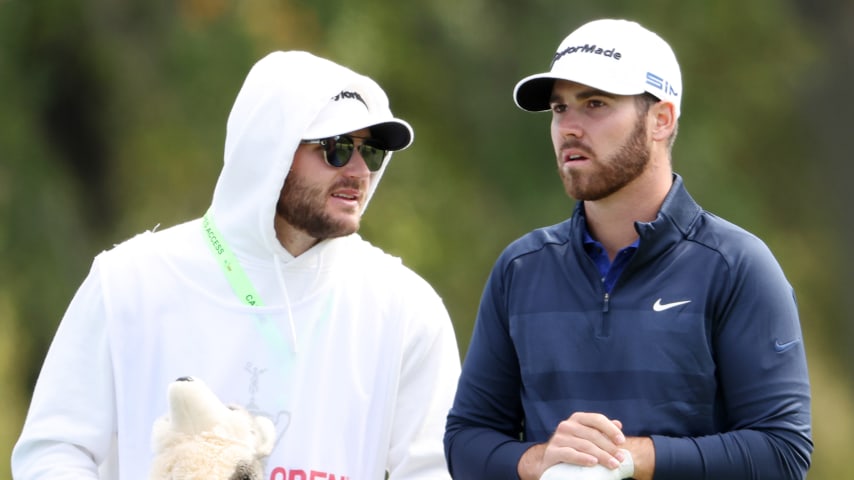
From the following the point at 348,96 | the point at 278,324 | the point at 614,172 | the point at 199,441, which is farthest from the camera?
the point at 348,96

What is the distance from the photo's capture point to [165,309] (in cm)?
504

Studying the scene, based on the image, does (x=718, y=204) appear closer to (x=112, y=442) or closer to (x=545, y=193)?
(x=545, y=193)

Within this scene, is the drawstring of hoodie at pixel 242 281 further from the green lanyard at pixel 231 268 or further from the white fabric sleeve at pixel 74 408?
the white fabric sleeve at pixel 74 408

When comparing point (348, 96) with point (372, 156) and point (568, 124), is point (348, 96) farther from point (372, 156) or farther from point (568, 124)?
point (568, 124)

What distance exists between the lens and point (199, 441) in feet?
15.1

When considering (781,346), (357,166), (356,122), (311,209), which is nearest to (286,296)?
(311,209)

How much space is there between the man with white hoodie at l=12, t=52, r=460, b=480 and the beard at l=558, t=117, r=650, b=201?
2.86ft

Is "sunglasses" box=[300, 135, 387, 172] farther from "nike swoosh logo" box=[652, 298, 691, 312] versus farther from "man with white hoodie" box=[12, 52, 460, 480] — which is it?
"nike swoosh logo" box=[652, 298, 691, 312]

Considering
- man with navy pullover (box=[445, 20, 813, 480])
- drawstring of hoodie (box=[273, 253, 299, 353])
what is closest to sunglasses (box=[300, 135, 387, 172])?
drawstring of hoodie (box=[273, 253, 299, 353])

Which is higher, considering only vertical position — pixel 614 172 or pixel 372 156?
pixel 372 156

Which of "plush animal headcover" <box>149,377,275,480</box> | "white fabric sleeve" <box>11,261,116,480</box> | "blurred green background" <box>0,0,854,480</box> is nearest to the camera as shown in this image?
"plush animal headcover" <box>149,377,275,480</box>

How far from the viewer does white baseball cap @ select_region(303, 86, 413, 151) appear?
5.05m

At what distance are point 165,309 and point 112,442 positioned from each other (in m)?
0.40

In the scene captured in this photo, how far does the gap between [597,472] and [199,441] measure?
1095 millimetres
